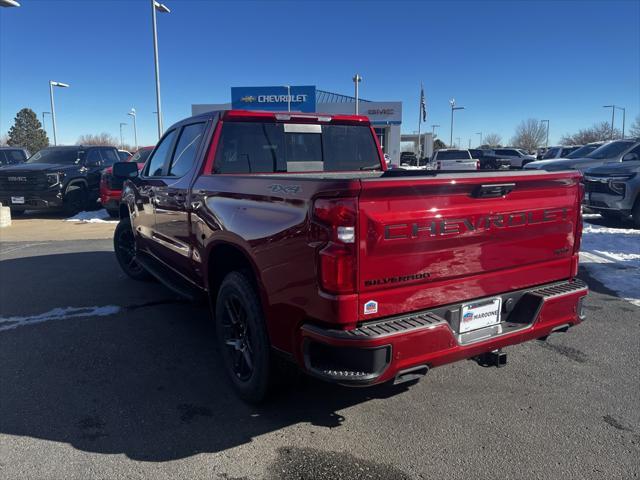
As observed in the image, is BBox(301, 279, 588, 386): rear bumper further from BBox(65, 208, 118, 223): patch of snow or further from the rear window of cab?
BBox(65, 208, 118, 223): patch of snow

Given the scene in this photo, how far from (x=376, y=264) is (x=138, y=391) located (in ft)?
7.03

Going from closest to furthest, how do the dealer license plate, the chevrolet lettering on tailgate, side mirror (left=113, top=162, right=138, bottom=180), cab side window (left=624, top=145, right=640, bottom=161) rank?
the chevrolet lettering on tailgate → the dealer license plate → side mirror (left=113, top=162, right=138, bottom=180) → cab side window (left=624, top=145, right=640, bottom=161)

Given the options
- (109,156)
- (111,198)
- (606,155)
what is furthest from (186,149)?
(109,156)

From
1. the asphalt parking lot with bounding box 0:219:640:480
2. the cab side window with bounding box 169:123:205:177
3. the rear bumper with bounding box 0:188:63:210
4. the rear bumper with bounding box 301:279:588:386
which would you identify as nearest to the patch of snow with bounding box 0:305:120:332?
the asphalt parking lot with bounding box 0:219:640:480

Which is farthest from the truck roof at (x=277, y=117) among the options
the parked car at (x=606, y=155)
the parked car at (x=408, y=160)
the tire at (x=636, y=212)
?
the parked car at (x=408, y=160)

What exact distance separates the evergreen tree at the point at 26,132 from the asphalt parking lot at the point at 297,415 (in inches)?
3129

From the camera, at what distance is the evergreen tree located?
235 feet

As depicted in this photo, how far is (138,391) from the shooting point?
3473mm

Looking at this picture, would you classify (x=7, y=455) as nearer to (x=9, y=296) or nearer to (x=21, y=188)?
(x=9, y=296)

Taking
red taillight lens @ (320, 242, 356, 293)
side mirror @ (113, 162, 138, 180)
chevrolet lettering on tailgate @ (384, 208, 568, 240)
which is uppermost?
side mirror @ (113, 162, 138, 180)

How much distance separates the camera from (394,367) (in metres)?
2.45

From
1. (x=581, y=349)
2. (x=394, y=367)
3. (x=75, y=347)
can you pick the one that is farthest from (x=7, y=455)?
(x=581, y=349)

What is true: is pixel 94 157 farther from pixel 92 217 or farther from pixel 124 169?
pixel 124 169

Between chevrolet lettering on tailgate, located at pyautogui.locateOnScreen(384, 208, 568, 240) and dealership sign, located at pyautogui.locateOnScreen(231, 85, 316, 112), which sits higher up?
dealership sign, located at pyautogui.locateOnScreen(231, 85, 316, 112)
